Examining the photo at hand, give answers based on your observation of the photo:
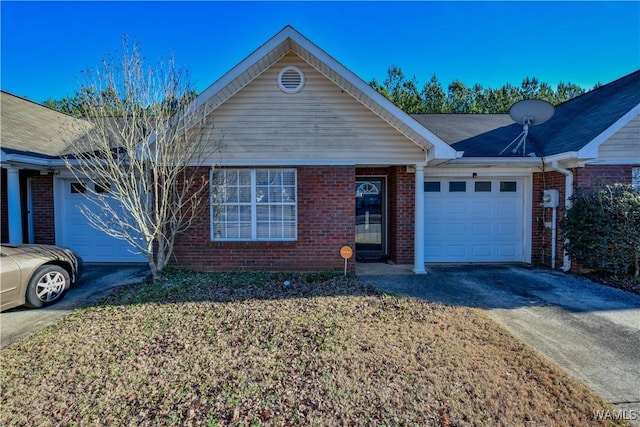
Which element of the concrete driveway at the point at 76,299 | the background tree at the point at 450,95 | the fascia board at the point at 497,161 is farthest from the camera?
the background tree at the point at 450,95

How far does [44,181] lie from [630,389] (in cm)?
1213

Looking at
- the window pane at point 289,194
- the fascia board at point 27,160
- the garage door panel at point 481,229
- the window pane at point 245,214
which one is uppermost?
the fascia board at point 27,160

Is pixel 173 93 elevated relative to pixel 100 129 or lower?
elevated

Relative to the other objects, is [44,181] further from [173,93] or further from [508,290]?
[508,290]

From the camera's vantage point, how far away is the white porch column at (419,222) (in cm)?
802

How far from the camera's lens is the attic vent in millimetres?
7508

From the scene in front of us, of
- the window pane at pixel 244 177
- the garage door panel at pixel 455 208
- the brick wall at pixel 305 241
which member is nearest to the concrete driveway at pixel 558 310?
the brick wall at pixel 305 241

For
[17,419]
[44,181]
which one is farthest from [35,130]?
[17,419]

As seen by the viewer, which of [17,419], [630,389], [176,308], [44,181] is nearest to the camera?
[17,419]

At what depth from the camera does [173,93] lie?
22.2ft

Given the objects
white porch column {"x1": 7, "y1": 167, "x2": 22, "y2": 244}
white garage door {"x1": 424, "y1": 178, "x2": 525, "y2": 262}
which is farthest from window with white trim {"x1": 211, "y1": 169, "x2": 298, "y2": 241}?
white porch column {"x1": 7, "y1": 167, "x2": 22, "y2": 244}

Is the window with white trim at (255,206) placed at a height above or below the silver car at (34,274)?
above

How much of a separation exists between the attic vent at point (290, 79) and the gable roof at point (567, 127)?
14.6ft

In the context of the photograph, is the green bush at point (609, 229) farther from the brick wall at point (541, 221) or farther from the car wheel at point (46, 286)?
the car wheel at point (46, 286)
